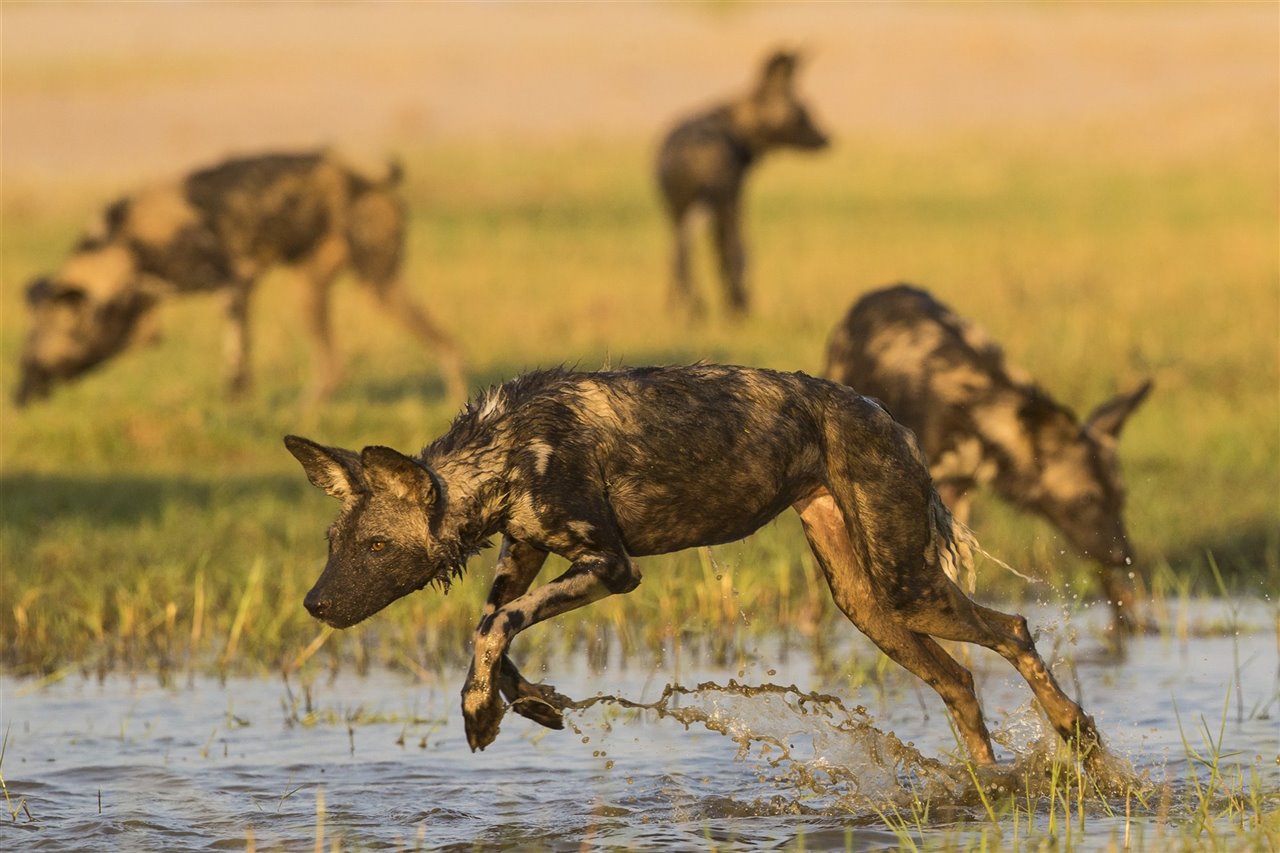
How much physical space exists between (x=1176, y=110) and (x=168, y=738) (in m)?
34.4

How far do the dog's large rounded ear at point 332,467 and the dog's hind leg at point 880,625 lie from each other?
5.08 ft

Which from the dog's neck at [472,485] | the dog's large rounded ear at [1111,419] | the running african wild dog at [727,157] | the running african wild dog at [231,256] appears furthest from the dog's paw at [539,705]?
the running african wild dog at [727,157]

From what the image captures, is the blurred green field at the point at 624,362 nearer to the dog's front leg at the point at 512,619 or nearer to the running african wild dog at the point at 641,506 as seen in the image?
the running african wild dog at the point at 641,506

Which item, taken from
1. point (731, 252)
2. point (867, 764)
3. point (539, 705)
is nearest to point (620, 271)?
point (731, 252)

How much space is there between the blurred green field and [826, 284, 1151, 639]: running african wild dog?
1.14 ft

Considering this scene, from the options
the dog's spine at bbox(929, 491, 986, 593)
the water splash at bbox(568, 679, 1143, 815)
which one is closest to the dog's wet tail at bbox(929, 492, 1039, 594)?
the dog's spine at bbox(929, 491, 986, 593)

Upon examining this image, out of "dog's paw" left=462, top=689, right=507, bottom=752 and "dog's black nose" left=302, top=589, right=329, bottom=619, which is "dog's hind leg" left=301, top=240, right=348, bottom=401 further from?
"dog's paw" left=462, top=689, right=507, bottom=752

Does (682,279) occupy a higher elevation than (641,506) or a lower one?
higher

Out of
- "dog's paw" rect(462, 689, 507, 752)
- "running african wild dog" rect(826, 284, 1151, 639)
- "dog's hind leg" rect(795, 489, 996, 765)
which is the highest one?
"running african wild dog" rect(826, 284, 1151, 639)

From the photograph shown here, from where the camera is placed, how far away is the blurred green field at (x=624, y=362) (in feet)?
29.8

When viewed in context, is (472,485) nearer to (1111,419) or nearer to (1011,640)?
(1011,640)

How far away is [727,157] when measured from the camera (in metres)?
19.8

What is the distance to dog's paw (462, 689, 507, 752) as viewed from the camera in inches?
224

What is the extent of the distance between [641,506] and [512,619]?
604 mm
